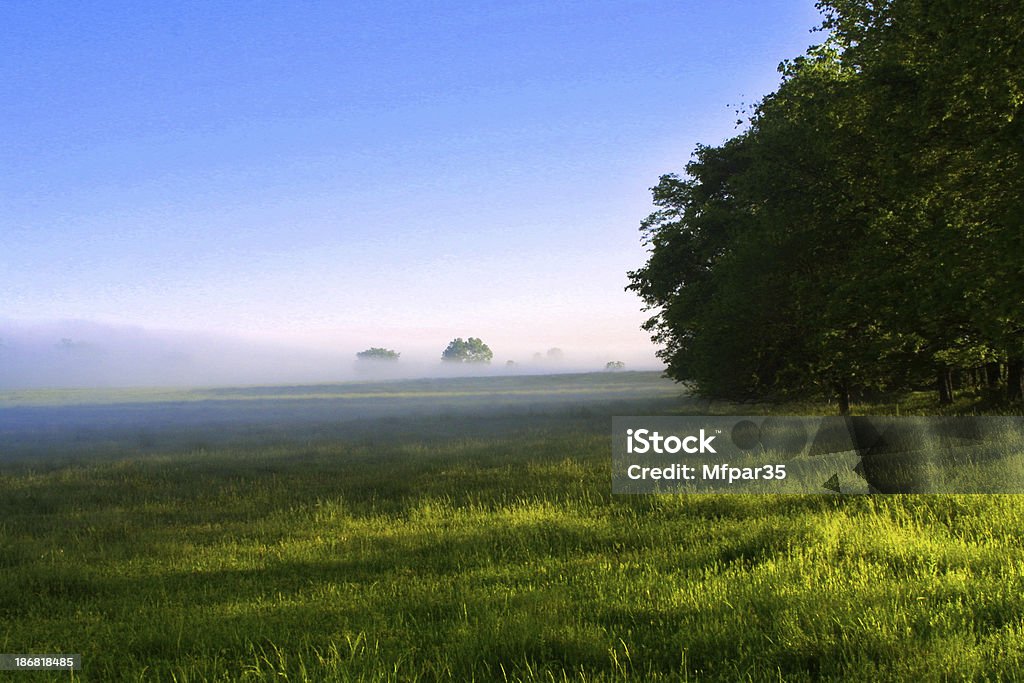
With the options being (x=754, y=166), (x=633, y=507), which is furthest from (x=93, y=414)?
(x=633, y=507)

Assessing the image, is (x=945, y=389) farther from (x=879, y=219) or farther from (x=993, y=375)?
(x=879, y=219)

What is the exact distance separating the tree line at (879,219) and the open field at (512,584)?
30.6ft

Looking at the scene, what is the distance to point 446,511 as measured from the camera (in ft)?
47.8

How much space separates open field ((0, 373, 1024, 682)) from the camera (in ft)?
21.1

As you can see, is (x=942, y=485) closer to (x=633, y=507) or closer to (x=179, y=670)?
(x=633, y=507)

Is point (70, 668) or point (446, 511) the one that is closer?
point (70, 668)

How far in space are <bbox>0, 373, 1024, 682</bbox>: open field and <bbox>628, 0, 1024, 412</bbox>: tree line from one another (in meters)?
9.33

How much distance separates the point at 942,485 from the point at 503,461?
12604mm

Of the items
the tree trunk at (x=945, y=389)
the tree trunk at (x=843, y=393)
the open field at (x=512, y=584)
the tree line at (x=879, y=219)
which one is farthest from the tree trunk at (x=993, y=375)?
the open field at (x=512, y=584)

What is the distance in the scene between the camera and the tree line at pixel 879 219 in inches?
690

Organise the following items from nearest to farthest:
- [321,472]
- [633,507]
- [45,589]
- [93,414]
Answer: [45,589] → [633,507] → [321,472] → [93,414]

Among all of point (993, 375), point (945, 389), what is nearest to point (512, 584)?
point (945, 389)


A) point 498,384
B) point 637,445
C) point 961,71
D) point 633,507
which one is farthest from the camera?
point 498,384

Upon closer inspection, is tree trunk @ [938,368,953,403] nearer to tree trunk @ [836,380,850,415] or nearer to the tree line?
the tree line
